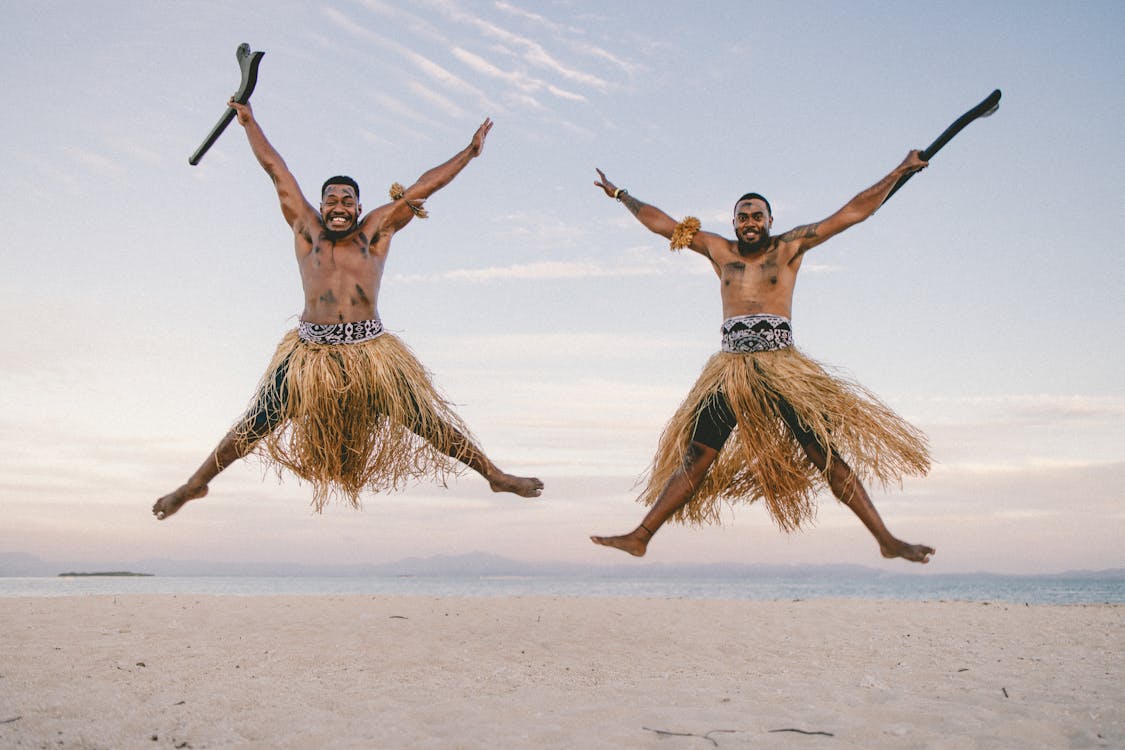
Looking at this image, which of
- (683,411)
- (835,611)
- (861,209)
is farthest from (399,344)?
(835,611)

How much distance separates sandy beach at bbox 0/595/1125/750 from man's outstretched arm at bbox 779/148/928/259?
7.41 ft

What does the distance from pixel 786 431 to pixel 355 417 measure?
226cm

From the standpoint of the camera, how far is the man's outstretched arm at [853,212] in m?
4.54

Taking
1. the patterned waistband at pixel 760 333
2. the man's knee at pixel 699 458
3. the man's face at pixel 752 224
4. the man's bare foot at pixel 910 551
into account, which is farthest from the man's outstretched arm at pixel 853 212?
the man's bare foot at pixel 910 551

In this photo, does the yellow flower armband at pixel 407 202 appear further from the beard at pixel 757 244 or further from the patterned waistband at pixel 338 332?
the beard at pixel 757 244

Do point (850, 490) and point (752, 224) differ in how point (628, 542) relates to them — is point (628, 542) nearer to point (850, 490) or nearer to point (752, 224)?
point (850, 490)

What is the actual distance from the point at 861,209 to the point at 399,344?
2518 millimetres

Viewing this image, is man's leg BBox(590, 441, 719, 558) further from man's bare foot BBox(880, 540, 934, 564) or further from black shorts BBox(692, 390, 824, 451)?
man's bare foot BBox(880, 540, 934, 564)

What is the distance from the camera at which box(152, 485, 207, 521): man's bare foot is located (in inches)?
190

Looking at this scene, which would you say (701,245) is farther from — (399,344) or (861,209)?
(399,344)

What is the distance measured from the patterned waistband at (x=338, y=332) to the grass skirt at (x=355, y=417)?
0.03 m

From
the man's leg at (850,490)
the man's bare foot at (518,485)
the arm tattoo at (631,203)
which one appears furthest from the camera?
the arm tattoo at (631,203)

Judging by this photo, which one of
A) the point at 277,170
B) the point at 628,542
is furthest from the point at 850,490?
the point at 277,170

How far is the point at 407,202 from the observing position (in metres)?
4.91
